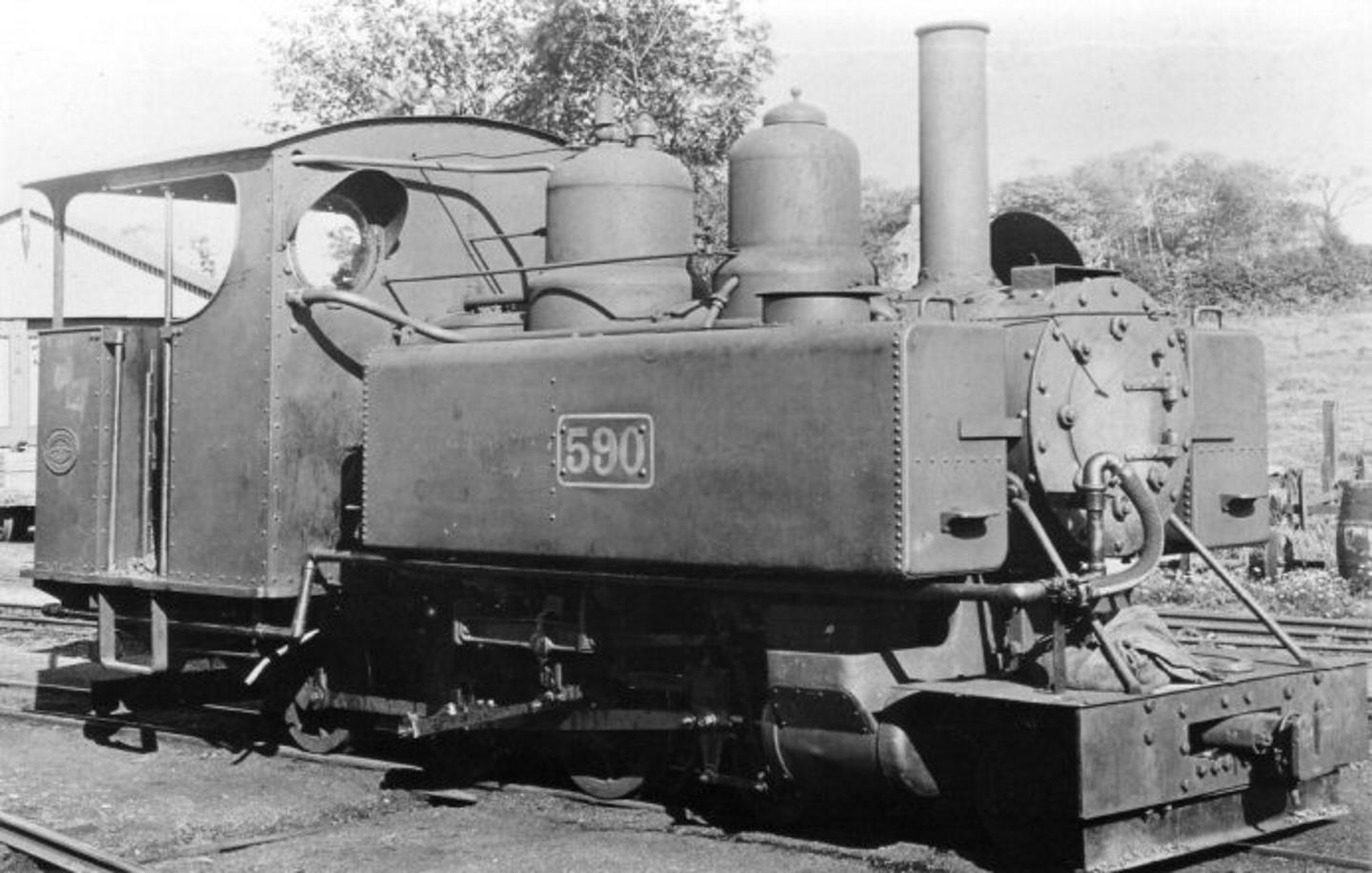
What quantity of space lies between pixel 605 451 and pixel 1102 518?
1.72 meters

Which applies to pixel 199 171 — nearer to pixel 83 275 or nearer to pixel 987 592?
pixel 987 592

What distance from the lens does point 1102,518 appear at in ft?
17.3

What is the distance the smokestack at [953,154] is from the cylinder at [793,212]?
285 mm

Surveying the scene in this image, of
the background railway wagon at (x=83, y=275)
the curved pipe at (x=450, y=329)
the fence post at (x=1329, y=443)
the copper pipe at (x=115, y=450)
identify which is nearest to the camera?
the curved pipe at (x=450, y=329)

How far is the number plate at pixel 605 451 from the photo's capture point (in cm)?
564

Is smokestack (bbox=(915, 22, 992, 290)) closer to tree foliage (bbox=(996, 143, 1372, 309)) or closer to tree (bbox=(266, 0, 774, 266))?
tree (bbox=(266, 0, 774, 266))

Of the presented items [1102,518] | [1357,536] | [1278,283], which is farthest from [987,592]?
[1278,283]

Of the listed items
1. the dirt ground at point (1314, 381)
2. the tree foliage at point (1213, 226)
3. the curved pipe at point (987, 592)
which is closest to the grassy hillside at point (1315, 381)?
the dirt ground at point (1314, 381)

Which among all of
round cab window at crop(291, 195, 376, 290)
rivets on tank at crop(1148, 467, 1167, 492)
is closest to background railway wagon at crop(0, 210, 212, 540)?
round cab window at crop(291, 195, 376, 290)

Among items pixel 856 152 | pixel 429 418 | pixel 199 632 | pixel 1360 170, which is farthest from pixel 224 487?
pixel 1360 170

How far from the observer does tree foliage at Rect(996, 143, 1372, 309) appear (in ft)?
109

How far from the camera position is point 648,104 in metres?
15.0

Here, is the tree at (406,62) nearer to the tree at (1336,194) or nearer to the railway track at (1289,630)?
the railway track at (1289,630)

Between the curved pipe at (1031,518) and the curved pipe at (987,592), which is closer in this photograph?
the curved pipe at (987,592)
